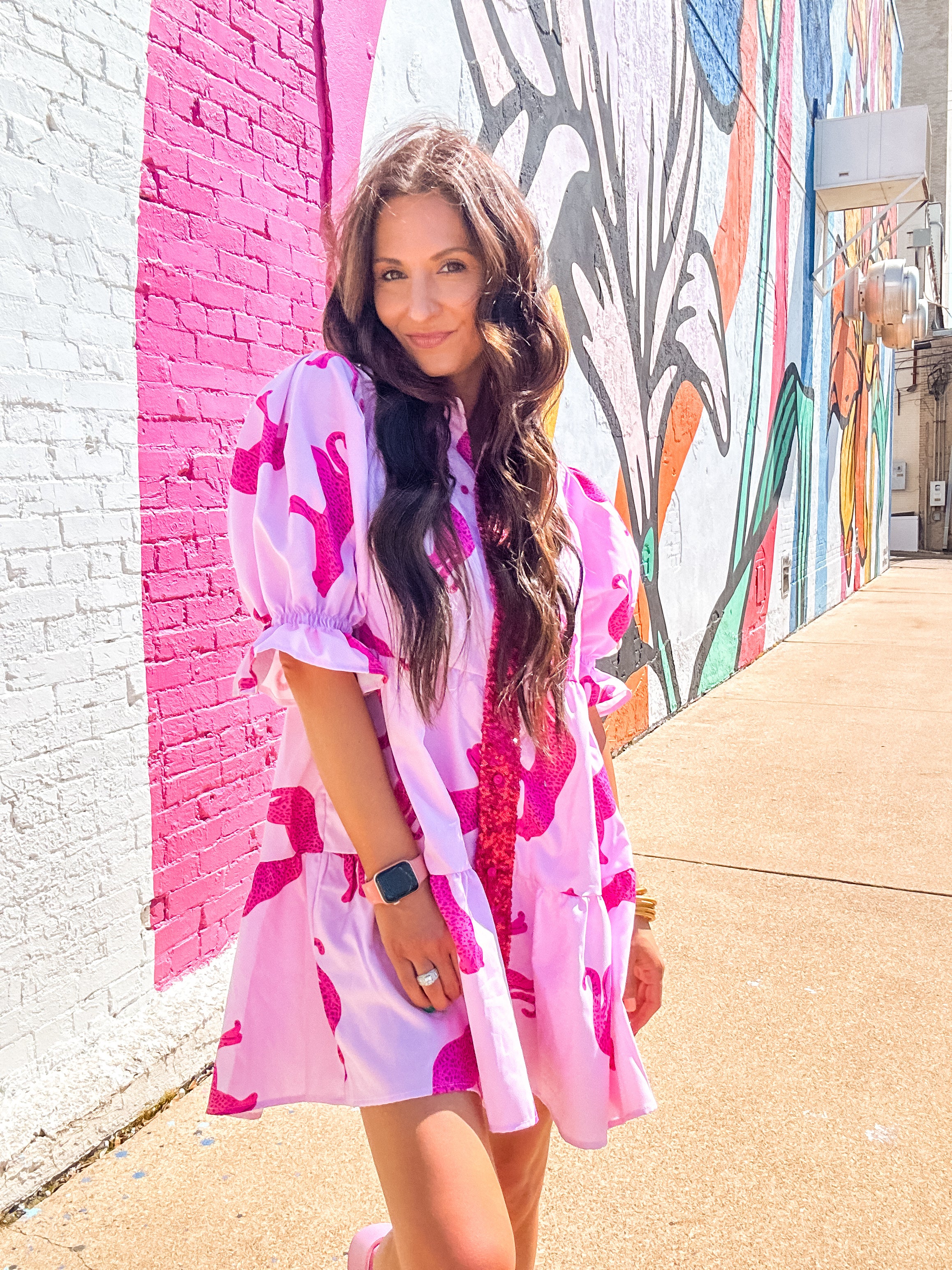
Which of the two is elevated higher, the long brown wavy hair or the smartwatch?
the long brown wavy hair

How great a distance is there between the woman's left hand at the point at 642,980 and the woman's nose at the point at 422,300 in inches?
38.5

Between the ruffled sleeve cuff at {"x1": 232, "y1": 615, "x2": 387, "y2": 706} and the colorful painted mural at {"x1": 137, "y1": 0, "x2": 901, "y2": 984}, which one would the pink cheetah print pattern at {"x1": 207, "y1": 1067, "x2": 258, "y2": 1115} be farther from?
the colorful painted mural at {"x1": 137, "y1": 0, "x2": 901, "y2": 984}

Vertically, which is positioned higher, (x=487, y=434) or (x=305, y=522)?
(x=487, y=434)

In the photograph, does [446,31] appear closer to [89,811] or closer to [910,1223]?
[89,811]

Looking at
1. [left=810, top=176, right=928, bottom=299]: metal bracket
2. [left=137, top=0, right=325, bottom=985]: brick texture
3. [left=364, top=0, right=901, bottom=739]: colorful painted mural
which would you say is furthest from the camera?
[left=810, top=176, right=928, bottom=299]: metal bracket

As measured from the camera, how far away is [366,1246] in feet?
5.12

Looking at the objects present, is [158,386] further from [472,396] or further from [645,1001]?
[645,1001]

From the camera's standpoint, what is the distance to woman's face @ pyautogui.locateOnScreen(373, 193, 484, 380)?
1.50 meters

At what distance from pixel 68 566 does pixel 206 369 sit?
652 millimetres

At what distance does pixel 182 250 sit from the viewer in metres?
2.48

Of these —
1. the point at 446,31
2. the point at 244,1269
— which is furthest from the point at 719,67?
the point at 244,1269

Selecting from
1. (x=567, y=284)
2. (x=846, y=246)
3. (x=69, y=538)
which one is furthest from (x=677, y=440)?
(x=846, y=246)

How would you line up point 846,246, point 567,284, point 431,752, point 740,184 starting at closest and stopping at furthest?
point 431,752, point 567,284, point 740,184, point 846,246

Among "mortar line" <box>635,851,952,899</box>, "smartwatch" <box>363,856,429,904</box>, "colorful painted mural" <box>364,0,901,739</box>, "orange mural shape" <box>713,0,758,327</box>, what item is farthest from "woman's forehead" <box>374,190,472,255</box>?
"orange mural shape" <box>713,0,758,327</box>
